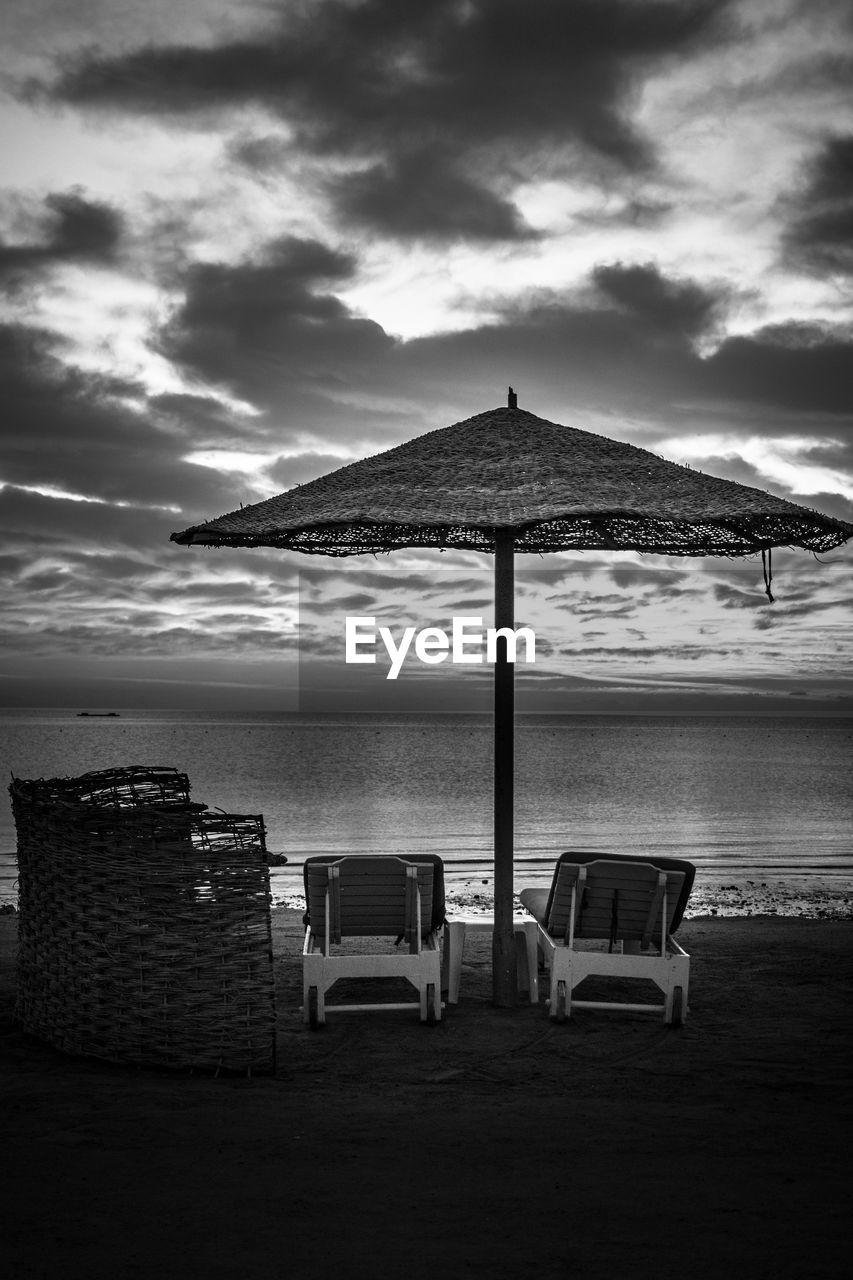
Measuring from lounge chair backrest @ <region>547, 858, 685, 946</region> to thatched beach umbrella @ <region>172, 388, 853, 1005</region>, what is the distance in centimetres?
34

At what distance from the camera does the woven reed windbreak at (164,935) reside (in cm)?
462

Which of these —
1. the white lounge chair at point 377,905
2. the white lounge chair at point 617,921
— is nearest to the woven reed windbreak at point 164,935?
the white lounge chair at point 377,905

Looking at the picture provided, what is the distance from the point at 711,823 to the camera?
25.8 m

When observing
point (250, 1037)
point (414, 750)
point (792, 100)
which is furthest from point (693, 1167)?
point (414, 750)

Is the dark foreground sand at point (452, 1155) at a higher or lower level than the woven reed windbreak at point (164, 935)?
lower

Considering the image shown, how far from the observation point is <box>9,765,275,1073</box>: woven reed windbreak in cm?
462

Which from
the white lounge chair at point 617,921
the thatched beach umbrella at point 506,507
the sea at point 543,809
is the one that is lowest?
the sea at point 543,809

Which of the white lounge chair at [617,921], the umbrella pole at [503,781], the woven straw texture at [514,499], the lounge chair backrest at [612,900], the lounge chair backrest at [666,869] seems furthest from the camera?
the umbrella pole at [503,781]

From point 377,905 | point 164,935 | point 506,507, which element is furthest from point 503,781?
point 164,935

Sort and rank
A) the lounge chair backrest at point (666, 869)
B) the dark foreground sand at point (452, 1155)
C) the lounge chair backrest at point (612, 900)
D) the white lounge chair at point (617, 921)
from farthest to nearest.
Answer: the lounge chair backrest at point (612, 900)
the lounge chair backrest at point (666, 869)
the white lounge chair at point (617, 921)
the dark foreground sand at point (452, 1155)

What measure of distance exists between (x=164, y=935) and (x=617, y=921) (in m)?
2.43

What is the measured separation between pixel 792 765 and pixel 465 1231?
57128 mm

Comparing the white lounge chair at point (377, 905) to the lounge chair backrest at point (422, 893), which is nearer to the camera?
the white lounge chair at point (377, 905)

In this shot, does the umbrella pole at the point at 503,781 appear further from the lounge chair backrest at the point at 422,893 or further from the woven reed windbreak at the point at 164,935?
the woven reed windbreak at the point at 164,935
